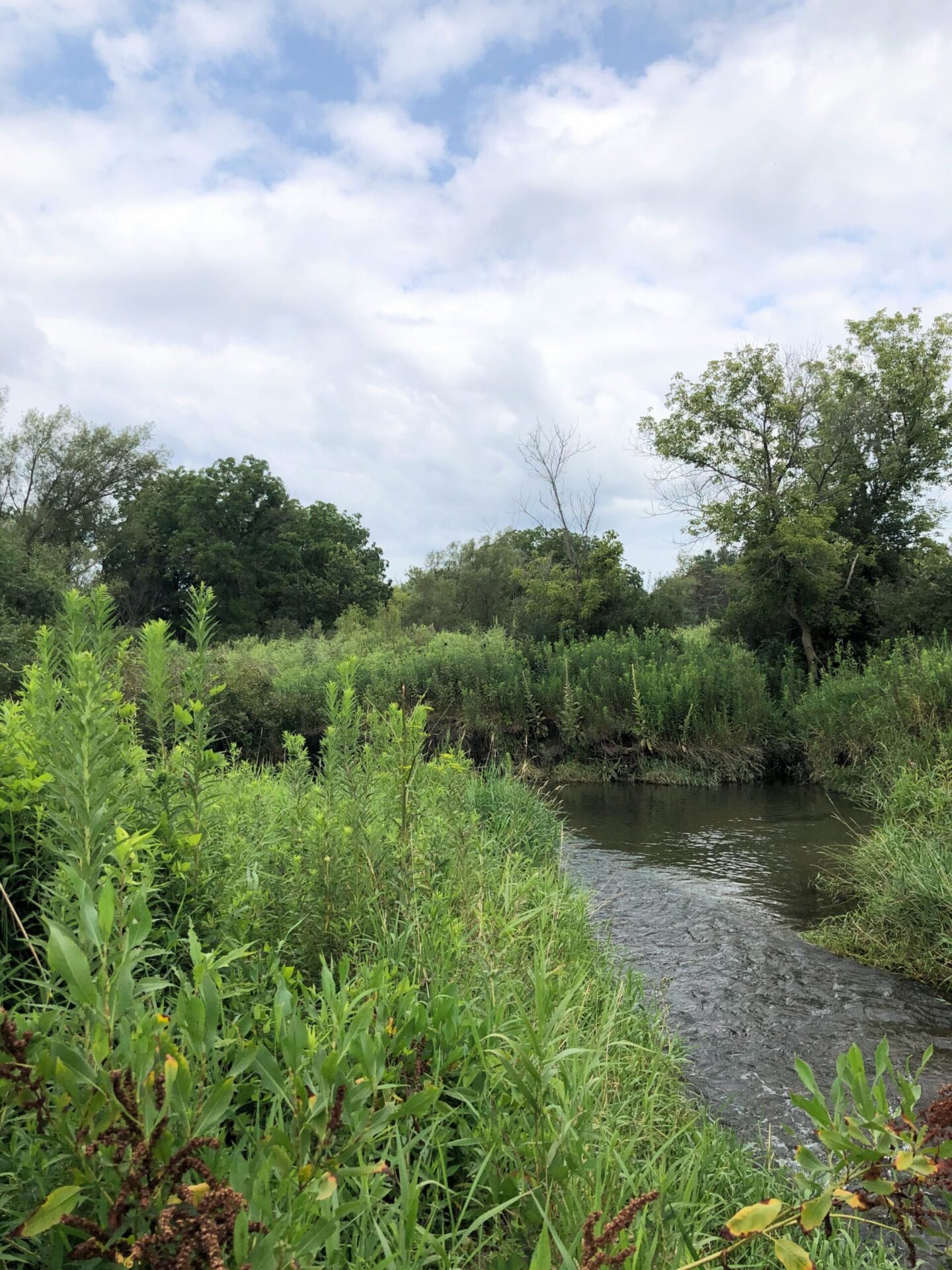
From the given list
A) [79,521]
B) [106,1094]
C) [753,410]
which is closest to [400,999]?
[106,1094]

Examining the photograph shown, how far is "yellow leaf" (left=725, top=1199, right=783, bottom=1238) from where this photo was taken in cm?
110

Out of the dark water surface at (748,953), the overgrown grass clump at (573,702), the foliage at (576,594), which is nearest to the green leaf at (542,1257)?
the dark water surface at (748,953)

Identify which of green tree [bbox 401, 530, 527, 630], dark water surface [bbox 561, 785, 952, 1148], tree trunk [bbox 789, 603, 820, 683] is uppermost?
green tree [bbox 401, 530, 527, 630]

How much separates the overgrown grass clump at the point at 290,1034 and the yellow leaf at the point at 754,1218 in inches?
4.6

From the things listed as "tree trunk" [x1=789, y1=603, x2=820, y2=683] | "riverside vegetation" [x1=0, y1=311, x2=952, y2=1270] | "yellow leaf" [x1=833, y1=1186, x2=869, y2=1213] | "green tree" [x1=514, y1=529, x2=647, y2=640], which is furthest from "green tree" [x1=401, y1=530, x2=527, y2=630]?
"yellow leaf" [x1=833, y1=1186, x2=869, y2=1213]

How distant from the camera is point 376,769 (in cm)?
377

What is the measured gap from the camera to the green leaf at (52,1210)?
992 mm

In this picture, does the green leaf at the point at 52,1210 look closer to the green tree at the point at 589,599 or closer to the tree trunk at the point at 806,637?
the green tree at the point at 589,599

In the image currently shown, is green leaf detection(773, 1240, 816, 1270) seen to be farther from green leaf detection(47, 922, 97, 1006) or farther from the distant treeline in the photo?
the distant treeline

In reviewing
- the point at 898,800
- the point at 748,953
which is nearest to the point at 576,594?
the point at 898,800

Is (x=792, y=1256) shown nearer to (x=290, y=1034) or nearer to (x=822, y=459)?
(x=290, y=1034)

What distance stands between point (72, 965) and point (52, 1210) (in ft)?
0.93

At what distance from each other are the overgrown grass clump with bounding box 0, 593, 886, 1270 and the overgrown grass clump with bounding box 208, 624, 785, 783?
9.85m

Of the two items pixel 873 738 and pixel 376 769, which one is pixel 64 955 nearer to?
pixel 376 769
